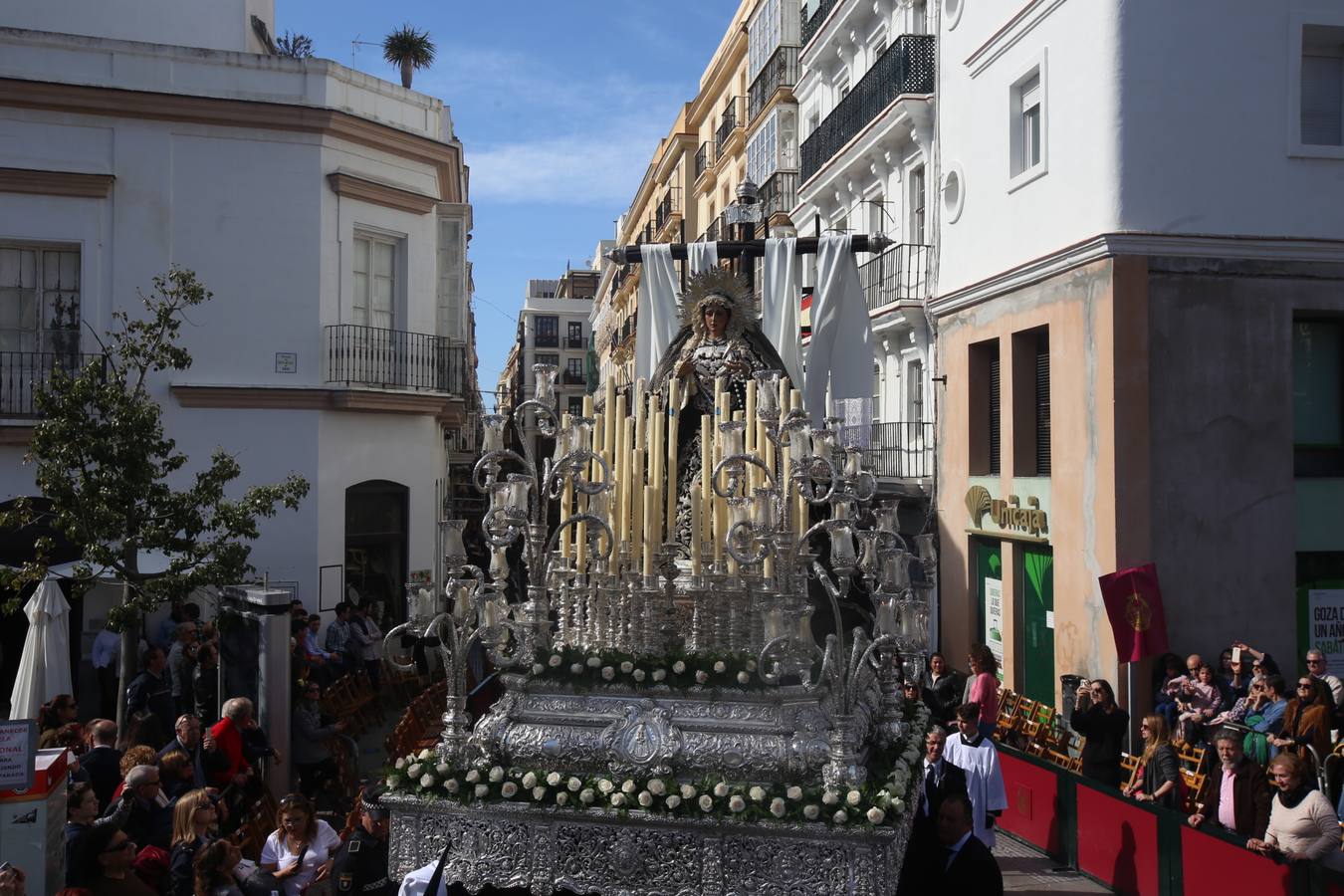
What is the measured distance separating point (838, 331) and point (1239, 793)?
463cm

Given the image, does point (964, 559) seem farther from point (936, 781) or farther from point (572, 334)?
point (572, 334)

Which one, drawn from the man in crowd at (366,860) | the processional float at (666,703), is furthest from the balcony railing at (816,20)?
the man in crowd at (366,860)

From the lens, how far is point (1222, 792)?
717 cm

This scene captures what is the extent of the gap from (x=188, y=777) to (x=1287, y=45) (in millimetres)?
11236

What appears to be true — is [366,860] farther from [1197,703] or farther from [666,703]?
[1197,703]

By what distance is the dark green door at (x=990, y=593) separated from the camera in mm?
14148

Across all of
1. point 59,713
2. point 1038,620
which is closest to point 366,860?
point 59,713

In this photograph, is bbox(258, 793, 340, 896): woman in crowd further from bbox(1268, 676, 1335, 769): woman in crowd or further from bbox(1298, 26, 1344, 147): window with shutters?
bbox(1298, 26, 1344, 147): window with shutters

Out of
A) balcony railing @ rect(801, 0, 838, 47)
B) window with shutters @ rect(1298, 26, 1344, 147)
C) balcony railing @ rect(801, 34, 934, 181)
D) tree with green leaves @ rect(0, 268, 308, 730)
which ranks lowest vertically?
tree with green leaves @ rect(0, 268, 308, 730)

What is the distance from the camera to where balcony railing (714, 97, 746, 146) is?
27.5 m

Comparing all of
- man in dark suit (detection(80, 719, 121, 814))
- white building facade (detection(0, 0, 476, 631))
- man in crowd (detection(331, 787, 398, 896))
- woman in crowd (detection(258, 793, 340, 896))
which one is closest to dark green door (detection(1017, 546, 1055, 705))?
→ white building facade (detection(0, 0, 476, 631))

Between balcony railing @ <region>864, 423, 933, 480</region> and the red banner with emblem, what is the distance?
5.40 meters

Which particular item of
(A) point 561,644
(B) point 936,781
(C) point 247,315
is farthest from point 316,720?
(C) point 247,315

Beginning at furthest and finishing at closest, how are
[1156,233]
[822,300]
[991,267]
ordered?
[991,267] < [1156,233] < [822,300]
